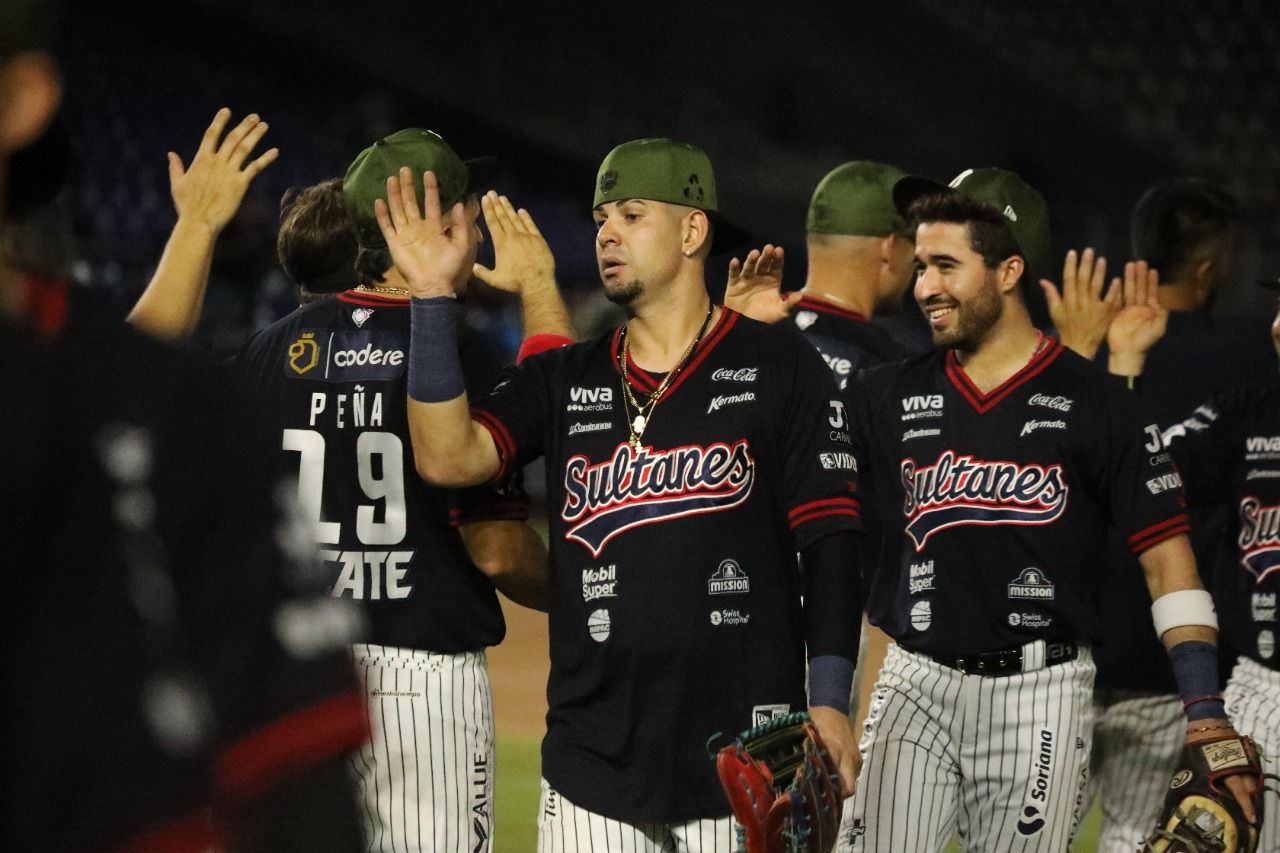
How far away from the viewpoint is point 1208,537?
5203 mm

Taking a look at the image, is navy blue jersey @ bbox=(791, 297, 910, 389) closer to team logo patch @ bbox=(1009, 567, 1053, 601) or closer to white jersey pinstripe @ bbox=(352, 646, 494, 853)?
team logo patch @ bbox=(1009, 567, 1053, 601)

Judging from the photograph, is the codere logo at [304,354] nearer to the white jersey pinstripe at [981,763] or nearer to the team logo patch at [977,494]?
the team logo patch at [977,494]

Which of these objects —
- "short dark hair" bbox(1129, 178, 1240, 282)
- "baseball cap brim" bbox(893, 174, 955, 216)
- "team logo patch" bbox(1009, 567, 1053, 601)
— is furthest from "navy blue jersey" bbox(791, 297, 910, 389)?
"team logo patch" bbox(1009, 567, 1053, 601)

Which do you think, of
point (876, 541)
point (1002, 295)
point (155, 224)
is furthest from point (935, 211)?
point (155, 224)


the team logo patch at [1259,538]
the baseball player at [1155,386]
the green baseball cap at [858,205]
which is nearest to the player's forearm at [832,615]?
the baseball player at [1155,386]

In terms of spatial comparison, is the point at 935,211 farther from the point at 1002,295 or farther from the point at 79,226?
the point at 79,226

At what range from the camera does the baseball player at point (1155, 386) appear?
193 inches

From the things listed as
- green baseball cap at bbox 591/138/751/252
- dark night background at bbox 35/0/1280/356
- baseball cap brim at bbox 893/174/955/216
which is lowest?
green baseball cap at bbox 591/138/751/252

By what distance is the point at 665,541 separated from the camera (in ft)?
11.6

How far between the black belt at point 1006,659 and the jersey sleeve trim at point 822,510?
836 millimetres

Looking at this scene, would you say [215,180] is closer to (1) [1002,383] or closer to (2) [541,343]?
(2) [541,343]

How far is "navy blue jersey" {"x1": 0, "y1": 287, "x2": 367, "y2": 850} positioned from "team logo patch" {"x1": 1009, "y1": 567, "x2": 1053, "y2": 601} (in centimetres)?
326

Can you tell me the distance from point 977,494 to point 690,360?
38.9 inches

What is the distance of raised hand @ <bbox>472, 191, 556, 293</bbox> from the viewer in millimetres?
4137
